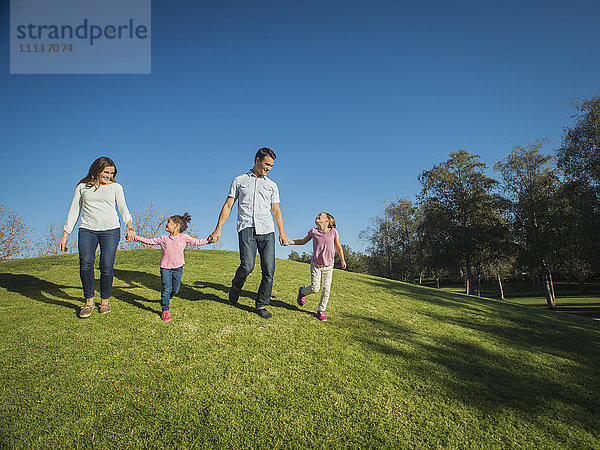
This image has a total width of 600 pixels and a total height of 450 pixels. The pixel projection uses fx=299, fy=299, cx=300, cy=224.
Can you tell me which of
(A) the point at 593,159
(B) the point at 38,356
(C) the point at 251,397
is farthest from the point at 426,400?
(A) the point at 593,159

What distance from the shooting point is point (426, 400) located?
3.45 meters

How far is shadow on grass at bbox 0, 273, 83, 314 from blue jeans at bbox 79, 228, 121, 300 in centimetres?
72

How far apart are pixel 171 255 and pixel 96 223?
1.33m

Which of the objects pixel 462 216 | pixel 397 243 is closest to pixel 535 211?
pixel 462 216

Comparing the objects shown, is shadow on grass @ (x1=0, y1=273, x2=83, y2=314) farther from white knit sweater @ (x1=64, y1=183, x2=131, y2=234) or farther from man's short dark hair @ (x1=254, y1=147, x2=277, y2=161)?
man's short dark hair @ (x1=254, y1=147, x2=277, y2=161)

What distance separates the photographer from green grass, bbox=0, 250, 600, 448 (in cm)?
280

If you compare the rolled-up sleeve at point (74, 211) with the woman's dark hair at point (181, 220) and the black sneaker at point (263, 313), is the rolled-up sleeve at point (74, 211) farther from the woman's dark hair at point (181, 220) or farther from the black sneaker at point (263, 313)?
the black sneaker at point (263, 313)

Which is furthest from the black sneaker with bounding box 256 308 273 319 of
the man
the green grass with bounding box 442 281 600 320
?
the green grass with bounding box 442 281 600 320

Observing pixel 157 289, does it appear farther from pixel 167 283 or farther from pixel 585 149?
pixel 585 149

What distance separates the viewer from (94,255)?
5.16 meters

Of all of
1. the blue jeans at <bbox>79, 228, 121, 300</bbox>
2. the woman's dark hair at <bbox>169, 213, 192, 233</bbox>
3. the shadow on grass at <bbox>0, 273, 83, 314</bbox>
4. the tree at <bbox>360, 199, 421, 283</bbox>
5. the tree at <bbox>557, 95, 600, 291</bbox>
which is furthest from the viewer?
the tree at <bbox>360, 199, 421, 283</bbox>

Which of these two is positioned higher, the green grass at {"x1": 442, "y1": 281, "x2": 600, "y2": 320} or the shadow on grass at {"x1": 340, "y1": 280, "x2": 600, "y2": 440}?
the shadow on grass at {"x1": 340, "y1": 280, "x2": 600, "y2": 440}

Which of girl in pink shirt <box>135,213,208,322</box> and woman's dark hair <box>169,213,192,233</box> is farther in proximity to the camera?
woman's dark hair <box>169,213,192,233</box>

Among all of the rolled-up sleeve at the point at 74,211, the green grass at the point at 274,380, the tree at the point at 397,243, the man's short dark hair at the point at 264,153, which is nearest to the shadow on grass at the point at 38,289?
the green grass at the point at 274,380
